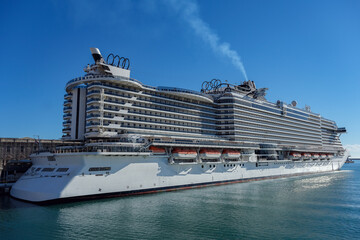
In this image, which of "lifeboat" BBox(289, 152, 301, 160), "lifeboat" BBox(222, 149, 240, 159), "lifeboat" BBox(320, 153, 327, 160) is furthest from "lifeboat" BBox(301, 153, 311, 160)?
"lifeboat" BBox(222, 149, 240, 159)

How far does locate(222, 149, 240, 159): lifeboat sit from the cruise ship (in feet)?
0.83

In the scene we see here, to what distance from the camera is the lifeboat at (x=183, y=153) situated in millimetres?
42616

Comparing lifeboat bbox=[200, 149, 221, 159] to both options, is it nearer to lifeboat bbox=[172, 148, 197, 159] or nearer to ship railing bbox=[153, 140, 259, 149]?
ship railing bbox=[153, 140, 259, 149]

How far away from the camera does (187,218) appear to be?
82.9 ft

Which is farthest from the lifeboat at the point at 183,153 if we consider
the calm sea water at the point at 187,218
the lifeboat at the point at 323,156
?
the lifeboat at the point at 323,156

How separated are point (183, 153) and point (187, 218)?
1843 centimetres

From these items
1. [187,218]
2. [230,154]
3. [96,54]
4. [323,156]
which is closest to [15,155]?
[96,54]

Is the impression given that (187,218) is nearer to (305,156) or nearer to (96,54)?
(96,54)

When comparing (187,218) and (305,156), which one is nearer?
(187,218)

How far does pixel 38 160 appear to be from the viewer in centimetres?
4062

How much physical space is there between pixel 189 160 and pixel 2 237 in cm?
3001

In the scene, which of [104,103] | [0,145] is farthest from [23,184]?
[0,145]

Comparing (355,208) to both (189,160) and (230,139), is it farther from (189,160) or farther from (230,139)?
(230,139)

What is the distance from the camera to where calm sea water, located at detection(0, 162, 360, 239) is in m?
21.1
